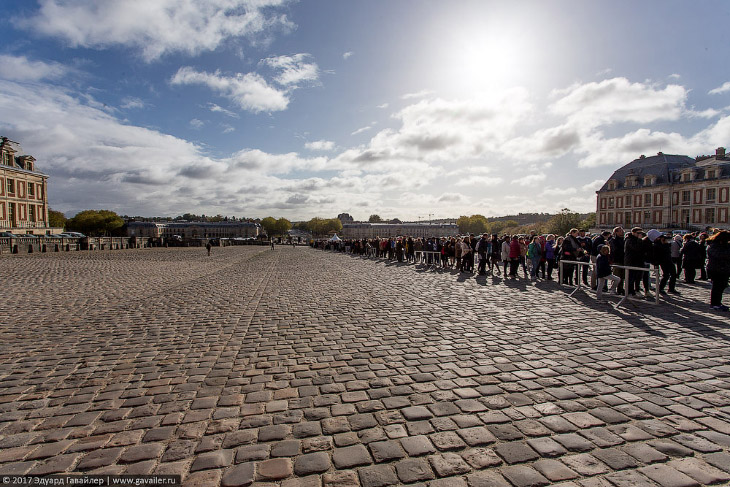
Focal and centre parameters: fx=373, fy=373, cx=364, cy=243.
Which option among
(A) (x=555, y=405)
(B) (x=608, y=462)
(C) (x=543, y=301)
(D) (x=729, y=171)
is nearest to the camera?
(B) (x=608, y=462)

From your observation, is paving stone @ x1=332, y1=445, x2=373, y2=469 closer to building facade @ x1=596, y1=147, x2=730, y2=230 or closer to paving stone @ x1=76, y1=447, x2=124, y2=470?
paving stone @ x1=76, y1=447, x2=124, y2=470

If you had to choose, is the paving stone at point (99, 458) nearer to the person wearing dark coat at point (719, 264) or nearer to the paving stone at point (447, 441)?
the paving stone at point (447, 441)

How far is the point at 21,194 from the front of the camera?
5072cm

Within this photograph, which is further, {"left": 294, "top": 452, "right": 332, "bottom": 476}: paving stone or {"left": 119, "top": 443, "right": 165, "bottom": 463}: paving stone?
{"left": 119, "top": 443, "right": 165, "bottom": 463}: paving stone

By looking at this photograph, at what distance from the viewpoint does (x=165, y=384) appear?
14.1 ft

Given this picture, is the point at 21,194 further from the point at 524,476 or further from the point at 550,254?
the point at 524,476

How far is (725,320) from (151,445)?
9.84 m

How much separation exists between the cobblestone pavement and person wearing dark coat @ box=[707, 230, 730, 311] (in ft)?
3.72

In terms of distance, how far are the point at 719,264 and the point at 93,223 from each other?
14061 cm

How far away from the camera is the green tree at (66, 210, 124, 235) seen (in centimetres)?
11444

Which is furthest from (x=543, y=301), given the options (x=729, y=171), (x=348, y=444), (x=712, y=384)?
(x=729, y=171)

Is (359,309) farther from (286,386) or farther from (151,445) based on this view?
(151,445)

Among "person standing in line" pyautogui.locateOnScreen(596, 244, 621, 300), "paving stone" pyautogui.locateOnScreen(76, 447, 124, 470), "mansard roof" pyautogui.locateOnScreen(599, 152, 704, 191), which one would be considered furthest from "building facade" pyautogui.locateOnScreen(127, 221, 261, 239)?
"paving stone" pyautogui.locateOnScreen(76, 447, 124, 470)

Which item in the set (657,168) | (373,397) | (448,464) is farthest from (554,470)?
(657,168)
